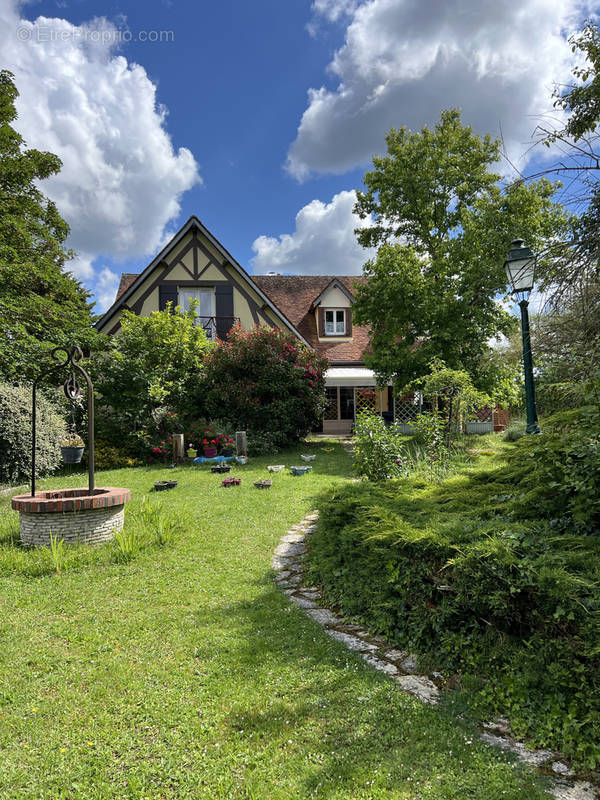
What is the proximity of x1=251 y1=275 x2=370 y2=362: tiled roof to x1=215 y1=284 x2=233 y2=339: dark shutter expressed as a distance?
3.82 metres

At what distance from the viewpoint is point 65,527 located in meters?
6.91

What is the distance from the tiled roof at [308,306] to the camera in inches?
1001

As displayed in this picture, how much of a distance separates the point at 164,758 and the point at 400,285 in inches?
685

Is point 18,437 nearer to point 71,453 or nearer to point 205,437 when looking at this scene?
point 71,453

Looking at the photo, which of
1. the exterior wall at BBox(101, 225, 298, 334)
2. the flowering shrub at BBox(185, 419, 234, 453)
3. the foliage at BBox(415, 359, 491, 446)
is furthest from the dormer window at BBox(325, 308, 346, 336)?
the foliage at BBox(415, 359, 491, 446)

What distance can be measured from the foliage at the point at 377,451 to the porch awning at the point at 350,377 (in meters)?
14.0

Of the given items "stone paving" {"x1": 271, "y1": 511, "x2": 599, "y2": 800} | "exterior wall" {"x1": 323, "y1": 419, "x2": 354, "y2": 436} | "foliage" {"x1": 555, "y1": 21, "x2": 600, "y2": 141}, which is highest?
"foliage" {"x1": 555, "y1": 21, "x2": 600, "y2": 141}

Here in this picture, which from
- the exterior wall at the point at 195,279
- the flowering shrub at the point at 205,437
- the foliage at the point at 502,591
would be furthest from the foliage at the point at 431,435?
the exterior wall at the point at 195,279

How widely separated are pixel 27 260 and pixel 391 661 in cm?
1905

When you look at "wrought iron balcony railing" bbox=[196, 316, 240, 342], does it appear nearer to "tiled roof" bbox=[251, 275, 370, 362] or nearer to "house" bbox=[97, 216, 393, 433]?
"house" bbox=[97, 216, 393, 433]

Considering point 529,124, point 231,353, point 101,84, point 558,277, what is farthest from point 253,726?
point 231,353

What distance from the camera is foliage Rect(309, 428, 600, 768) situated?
9.24 ft

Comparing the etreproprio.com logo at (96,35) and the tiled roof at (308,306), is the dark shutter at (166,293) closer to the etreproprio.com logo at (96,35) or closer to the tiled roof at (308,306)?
the tiled roof at (308,306)

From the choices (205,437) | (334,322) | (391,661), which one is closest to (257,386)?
(205,437)
